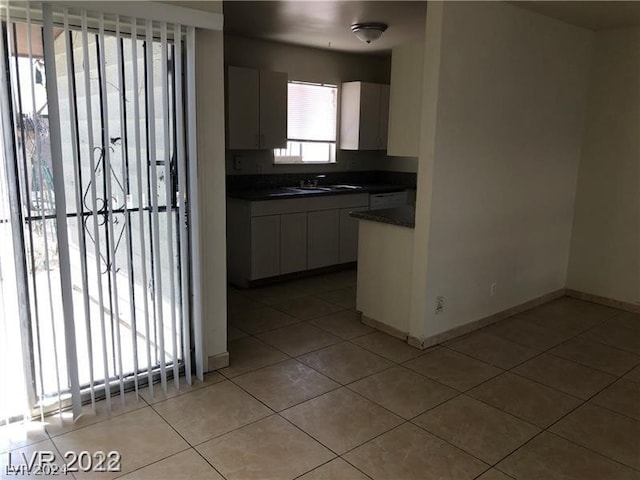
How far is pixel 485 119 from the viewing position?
365 cm

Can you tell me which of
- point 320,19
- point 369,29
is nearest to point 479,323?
point 369,29

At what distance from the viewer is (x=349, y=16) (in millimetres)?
4238

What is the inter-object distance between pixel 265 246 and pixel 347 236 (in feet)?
3.41

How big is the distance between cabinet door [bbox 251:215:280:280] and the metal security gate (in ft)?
6.07

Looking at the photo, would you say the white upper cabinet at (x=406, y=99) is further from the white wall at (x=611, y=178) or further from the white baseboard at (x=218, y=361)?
the white wall at (x=611, y=178)

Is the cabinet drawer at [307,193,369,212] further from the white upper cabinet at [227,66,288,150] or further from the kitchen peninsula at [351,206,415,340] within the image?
the kitchen peninsula at [351,206,415,340]

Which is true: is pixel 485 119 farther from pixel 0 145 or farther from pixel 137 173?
pixel 0 145

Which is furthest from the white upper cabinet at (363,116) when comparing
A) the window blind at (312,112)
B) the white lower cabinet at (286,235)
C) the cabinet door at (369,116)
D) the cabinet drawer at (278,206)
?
the cabinet drawer at (278,206)

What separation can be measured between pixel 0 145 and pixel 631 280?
4.72 metres

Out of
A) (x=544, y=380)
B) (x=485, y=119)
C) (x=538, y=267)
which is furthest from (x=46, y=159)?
(x=538, y=267)

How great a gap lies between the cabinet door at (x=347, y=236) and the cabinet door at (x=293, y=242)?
489 millimetres

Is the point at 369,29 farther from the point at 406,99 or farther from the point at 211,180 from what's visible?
the point at 211,180

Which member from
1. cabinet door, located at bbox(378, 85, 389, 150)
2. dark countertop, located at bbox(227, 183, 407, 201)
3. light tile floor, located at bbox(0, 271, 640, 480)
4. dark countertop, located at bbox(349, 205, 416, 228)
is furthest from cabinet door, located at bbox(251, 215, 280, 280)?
cabinet door, located at bbox(378, 85, 389, 150)

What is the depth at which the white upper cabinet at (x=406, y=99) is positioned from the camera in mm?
3490
